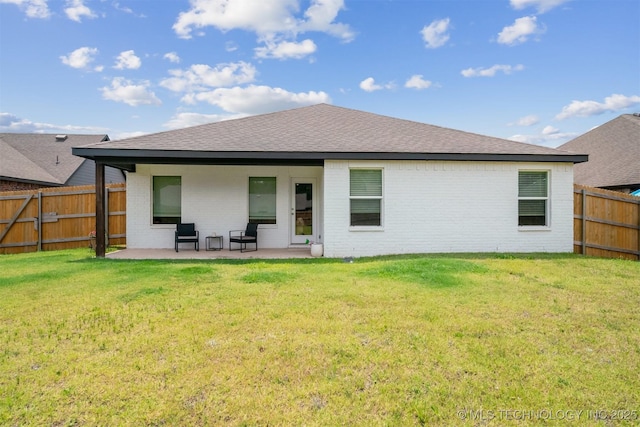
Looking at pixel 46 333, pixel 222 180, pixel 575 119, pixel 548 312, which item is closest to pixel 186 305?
pixel 46 333

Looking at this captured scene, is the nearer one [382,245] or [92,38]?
[382,245]

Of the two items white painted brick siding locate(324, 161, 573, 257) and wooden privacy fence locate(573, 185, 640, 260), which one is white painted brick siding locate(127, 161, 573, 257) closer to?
white painted brick siding locate(324, 161, 573, 257)

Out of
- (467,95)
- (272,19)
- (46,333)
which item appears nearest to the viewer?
(46,333)

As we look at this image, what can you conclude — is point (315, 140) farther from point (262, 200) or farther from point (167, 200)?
point (167, 200)

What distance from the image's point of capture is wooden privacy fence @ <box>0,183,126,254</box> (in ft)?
38.4

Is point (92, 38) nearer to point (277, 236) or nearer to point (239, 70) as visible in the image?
point (239, 70)

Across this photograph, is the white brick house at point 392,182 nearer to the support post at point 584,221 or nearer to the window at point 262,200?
the support post at point 584,221

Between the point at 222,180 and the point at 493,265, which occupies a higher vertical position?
the point at 222,180

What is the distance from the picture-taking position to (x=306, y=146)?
9711mm

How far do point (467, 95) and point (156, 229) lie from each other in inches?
538

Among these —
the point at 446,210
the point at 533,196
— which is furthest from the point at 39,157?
the point at 533,196

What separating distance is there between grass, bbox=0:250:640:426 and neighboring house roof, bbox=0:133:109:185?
1366cm

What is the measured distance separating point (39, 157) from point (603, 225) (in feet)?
87.1

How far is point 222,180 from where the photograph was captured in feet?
37.7
